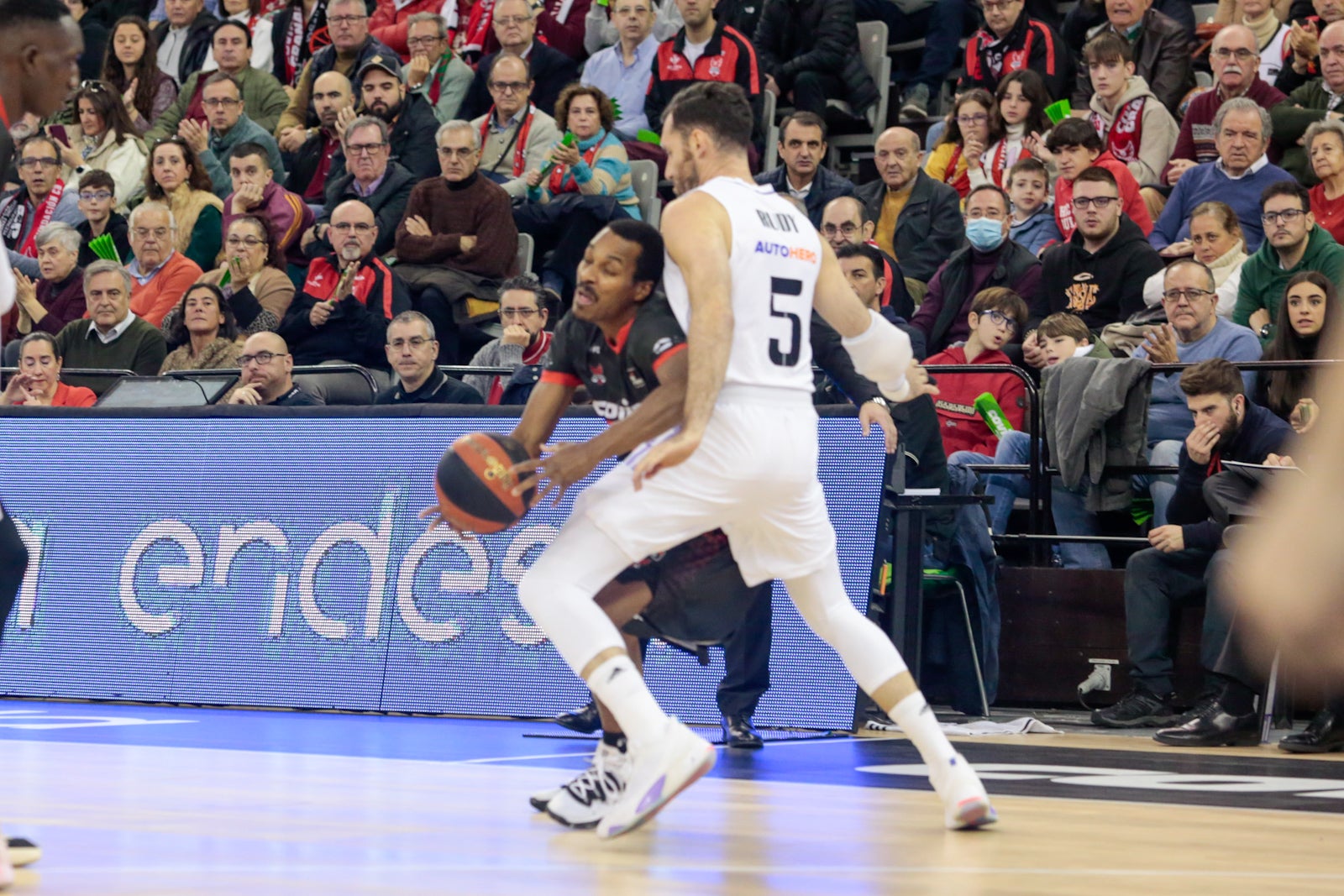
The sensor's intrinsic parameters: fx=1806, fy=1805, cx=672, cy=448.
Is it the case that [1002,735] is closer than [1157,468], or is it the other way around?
[1002,735]

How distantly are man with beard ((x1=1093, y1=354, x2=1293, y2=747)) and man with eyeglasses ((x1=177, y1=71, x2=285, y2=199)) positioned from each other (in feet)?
29.5

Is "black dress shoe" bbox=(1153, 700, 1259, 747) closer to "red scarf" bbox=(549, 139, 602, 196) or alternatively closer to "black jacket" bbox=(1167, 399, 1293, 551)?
"black jacket" bbox=(1167, 399, 1293, 551)

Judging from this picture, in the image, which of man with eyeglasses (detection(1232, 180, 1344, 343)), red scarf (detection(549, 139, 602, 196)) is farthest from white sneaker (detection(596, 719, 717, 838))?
red scarf (detection(549, 139, 602, 196))

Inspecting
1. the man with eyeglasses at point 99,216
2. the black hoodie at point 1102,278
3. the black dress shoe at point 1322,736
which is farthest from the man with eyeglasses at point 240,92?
the black dress shoe at point 1322,736

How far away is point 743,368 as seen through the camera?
4988 mm

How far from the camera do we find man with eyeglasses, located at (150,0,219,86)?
1733 centimetres

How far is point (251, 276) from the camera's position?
13.1m

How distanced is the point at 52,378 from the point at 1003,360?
580 cm

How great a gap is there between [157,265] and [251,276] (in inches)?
39.5

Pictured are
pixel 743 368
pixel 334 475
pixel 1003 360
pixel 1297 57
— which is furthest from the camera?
pixel 1297 57

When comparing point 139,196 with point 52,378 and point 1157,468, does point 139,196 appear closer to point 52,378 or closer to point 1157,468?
point 52,378

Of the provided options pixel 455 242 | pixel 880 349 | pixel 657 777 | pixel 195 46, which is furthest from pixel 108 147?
pixel 657 777

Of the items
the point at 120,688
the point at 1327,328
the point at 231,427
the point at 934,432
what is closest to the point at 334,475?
the point at 231,427

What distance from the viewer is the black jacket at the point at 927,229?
1208 centimetres
